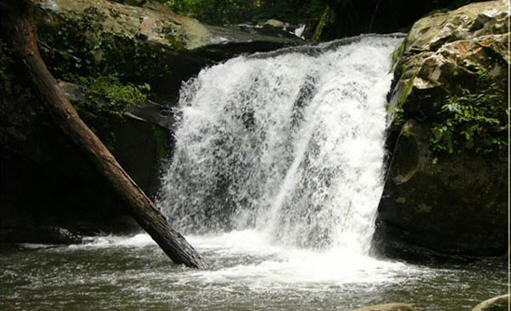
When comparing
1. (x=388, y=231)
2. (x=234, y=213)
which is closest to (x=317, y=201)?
(x=388, y=231)

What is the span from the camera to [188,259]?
7105 millimetres

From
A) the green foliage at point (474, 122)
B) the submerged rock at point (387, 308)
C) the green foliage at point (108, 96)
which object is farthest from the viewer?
the green foliage at point (108, 96)

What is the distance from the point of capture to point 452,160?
7.27 m

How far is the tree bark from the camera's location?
23.4ft

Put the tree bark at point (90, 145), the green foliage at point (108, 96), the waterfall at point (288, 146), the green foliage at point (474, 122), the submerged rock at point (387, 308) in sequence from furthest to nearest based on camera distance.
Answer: the green foliage at point (108, 96), the waterfall at point (288, 146), the green foliage at point (474, 122), the tree bark at point (90, 145), the submerged rock at point (387, 308)

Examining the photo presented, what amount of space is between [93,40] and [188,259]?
661cm

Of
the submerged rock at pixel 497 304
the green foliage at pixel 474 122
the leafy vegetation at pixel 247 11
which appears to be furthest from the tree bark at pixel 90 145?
the leafy vegetation at pixel 247 11

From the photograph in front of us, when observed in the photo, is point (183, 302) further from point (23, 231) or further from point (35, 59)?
point (23, 231)

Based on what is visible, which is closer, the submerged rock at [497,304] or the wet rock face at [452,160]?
the submerged rock at [497,304]

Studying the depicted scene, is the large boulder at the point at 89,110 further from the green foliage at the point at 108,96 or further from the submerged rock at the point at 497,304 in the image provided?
the submerged rock at the point at 497,304

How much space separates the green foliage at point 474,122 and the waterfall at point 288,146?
1.22 metres

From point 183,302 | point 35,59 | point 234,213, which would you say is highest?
point 35,59

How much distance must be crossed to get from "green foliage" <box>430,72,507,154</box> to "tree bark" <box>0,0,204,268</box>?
3671 millimetres

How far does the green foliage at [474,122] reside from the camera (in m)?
7.24
